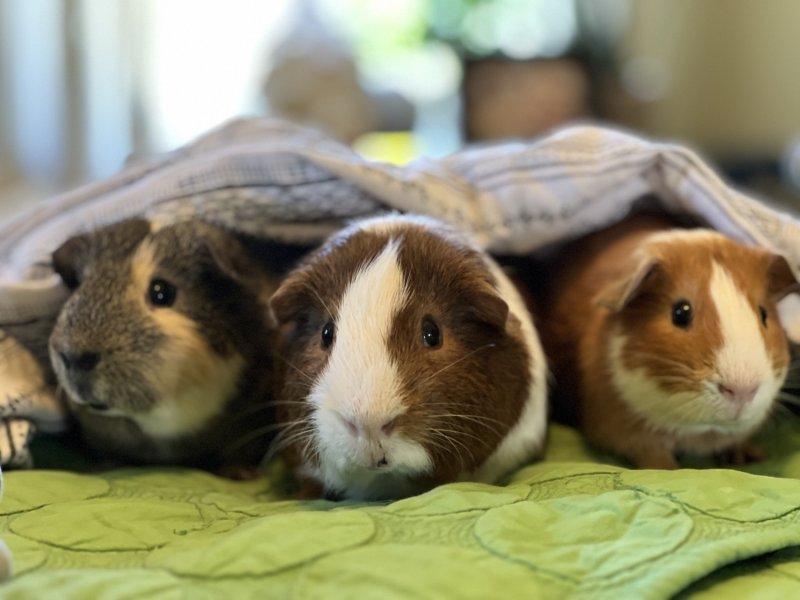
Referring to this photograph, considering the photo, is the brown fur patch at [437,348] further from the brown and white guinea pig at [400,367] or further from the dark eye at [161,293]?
the dark eye at [161,293]

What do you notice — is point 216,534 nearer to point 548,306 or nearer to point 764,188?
point 548,306

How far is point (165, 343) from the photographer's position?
123cm

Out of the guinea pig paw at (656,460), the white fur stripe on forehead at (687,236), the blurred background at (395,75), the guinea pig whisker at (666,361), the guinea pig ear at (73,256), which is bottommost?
the guinea pig paw at (656,460)

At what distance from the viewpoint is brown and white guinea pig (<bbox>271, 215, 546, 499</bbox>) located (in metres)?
0.99

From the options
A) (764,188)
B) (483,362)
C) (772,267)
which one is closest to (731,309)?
(772,267)

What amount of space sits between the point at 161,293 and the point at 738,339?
852 millimetres

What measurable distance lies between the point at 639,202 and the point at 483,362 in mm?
617

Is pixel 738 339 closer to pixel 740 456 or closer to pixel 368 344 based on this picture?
pixel 740 456

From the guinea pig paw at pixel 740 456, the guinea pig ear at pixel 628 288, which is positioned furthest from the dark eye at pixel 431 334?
the guinea pig paw at pixel 740 456

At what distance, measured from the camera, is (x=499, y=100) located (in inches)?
153

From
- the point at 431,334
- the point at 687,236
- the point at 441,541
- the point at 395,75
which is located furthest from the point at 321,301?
the point at 395,75

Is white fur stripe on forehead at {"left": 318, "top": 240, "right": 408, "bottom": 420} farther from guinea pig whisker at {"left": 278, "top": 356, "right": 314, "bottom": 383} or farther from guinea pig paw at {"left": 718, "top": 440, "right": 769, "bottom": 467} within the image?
guinea pig paw at {"left": 718, "top": 440, "right": 769, "bottom": 467}

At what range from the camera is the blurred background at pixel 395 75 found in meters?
3.07

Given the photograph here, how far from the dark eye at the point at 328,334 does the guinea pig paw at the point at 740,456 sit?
66 centimetres
